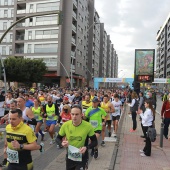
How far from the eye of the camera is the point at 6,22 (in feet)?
183

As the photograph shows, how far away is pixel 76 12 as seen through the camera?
56750 mm

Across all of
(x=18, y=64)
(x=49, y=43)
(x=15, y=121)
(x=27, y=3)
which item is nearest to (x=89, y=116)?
(x=15, y=121)

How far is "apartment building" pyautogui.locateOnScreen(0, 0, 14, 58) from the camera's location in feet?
180

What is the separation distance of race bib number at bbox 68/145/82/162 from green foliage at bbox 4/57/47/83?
3934cm

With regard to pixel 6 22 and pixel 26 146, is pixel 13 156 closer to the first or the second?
pixel 26 146

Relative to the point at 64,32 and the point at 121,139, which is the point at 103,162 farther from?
the point at 64,32

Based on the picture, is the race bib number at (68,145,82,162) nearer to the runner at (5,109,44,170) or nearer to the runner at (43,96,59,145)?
the runner at (5,109,44,170)

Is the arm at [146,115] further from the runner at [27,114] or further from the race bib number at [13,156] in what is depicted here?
the race bib number at [13,156]

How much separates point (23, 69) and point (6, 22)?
62.4 feet

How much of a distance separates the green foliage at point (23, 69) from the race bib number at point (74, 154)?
3934cm

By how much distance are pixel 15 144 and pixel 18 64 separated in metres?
40.1

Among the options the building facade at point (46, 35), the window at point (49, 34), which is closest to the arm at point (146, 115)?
the building facade at point (46, 35)

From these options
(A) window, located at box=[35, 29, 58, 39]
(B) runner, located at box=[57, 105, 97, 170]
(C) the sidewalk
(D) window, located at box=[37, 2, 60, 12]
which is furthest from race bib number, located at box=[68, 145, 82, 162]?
(D) window, located at box=[37, 2, 60, 12]

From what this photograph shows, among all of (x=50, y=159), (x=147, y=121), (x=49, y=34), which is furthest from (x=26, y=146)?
(x=49, y=34)
